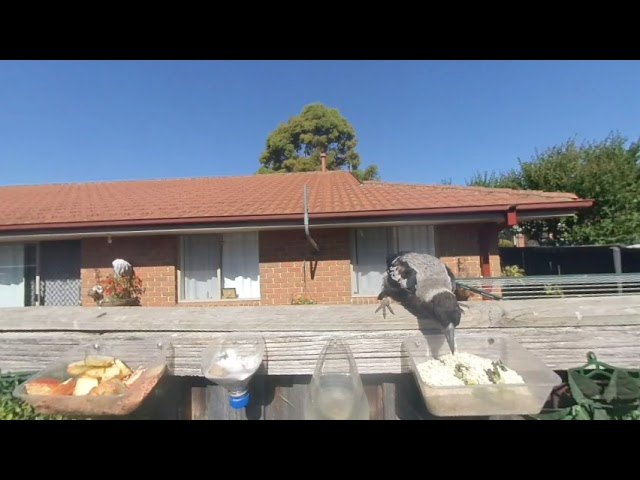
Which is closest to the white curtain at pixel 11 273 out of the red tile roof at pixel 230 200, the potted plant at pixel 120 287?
the red tile roof at pixel 230 200

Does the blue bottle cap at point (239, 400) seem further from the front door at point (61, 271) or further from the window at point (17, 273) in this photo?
the window at point (17, 273)

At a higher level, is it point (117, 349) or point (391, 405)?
point (117, 349)

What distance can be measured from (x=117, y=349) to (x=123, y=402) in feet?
0.75

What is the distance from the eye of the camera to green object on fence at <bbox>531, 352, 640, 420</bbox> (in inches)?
38.4

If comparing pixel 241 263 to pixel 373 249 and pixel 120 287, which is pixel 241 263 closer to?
pixel 120 287

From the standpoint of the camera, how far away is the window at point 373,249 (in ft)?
23.6

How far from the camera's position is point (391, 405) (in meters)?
1.10

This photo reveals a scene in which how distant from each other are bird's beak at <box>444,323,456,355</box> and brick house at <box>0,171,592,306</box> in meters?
5.14

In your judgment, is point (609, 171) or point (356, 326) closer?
point (356, 326)

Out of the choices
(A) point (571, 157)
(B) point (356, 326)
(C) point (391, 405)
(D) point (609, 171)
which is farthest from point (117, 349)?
(A) point (571, 157)

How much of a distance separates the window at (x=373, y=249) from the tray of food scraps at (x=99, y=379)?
6.17 meters

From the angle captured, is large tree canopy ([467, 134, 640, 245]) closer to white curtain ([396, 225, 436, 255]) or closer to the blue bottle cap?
white curtain ([396, 225, 436, 255])

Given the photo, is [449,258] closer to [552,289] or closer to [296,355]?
[552,289]

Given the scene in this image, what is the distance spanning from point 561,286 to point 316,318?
4.20 feet
